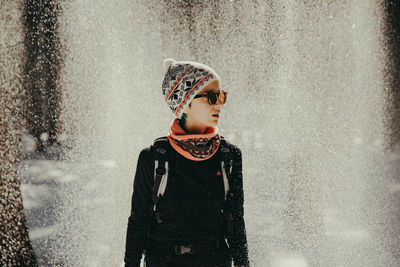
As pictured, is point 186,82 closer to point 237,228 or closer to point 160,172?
point 160,172

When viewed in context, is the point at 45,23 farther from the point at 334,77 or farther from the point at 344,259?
the point at 344,259

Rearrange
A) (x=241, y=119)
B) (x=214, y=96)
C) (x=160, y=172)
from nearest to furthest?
(x=160, y=172)
(x=214, y=96)
(x=241, y=119)

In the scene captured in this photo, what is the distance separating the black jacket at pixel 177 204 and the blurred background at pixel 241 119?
2.12 meters

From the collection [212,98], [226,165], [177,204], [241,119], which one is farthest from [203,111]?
[241,119]

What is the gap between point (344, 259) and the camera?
363cm

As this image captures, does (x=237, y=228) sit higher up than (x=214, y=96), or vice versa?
(x=214, y=96)

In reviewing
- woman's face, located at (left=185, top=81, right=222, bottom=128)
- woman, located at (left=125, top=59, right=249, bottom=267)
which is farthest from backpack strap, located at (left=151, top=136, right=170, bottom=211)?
woman's face, located at (left=185, top=81, right=222, bottom=128)

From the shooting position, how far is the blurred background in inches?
143

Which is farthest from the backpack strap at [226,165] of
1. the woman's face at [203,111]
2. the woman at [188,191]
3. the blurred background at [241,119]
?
the blurred background at [241,119]

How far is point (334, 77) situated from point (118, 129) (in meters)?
2.66

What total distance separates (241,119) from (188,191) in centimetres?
328

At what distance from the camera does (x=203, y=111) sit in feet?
4.93

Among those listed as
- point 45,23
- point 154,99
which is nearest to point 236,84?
point 154,99

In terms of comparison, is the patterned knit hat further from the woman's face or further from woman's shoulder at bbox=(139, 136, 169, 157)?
woman's shoulder at bbox=(139, 136, 169, 157)
